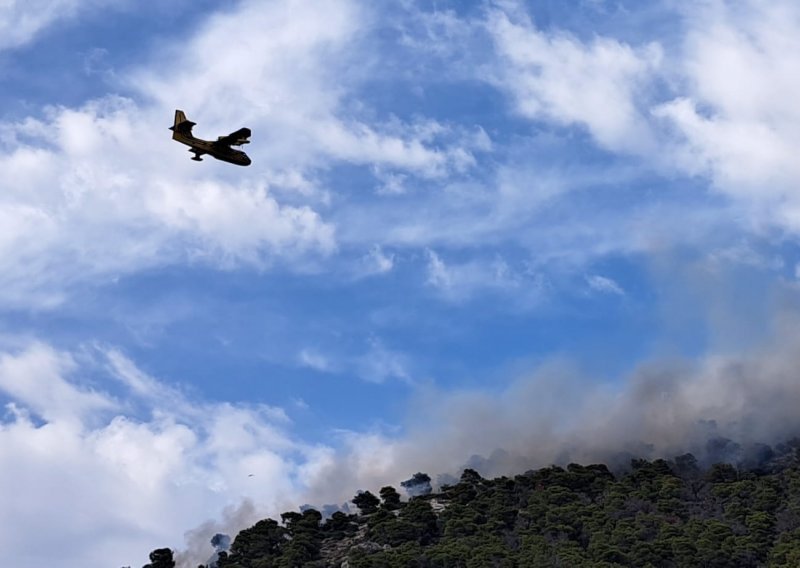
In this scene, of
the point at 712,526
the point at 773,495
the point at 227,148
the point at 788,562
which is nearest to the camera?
the point at 227,148

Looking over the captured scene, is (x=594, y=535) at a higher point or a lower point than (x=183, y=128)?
lower

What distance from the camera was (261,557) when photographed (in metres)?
199

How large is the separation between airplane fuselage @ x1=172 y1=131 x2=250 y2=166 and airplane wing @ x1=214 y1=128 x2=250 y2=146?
60 centimetres

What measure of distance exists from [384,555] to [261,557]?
101 feet

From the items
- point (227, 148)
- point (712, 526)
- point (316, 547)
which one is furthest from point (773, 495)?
point (227, 148)

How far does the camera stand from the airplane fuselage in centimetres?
11406

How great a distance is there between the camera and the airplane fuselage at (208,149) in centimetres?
11406

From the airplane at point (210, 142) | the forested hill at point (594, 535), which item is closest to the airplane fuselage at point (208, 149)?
the airplane at point (210, 142)

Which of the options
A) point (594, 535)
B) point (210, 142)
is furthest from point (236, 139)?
point (594, 535)

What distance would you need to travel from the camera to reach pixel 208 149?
11475 cm

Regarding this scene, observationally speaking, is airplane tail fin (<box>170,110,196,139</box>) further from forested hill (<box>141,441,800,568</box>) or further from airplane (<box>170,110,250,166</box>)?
forested hill (<box>141,441,800,568</box>)

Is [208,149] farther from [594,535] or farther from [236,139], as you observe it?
[594,535]

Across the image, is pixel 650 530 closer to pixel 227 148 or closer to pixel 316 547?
pixel 316 547

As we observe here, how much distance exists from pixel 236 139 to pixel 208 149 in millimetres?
2890
